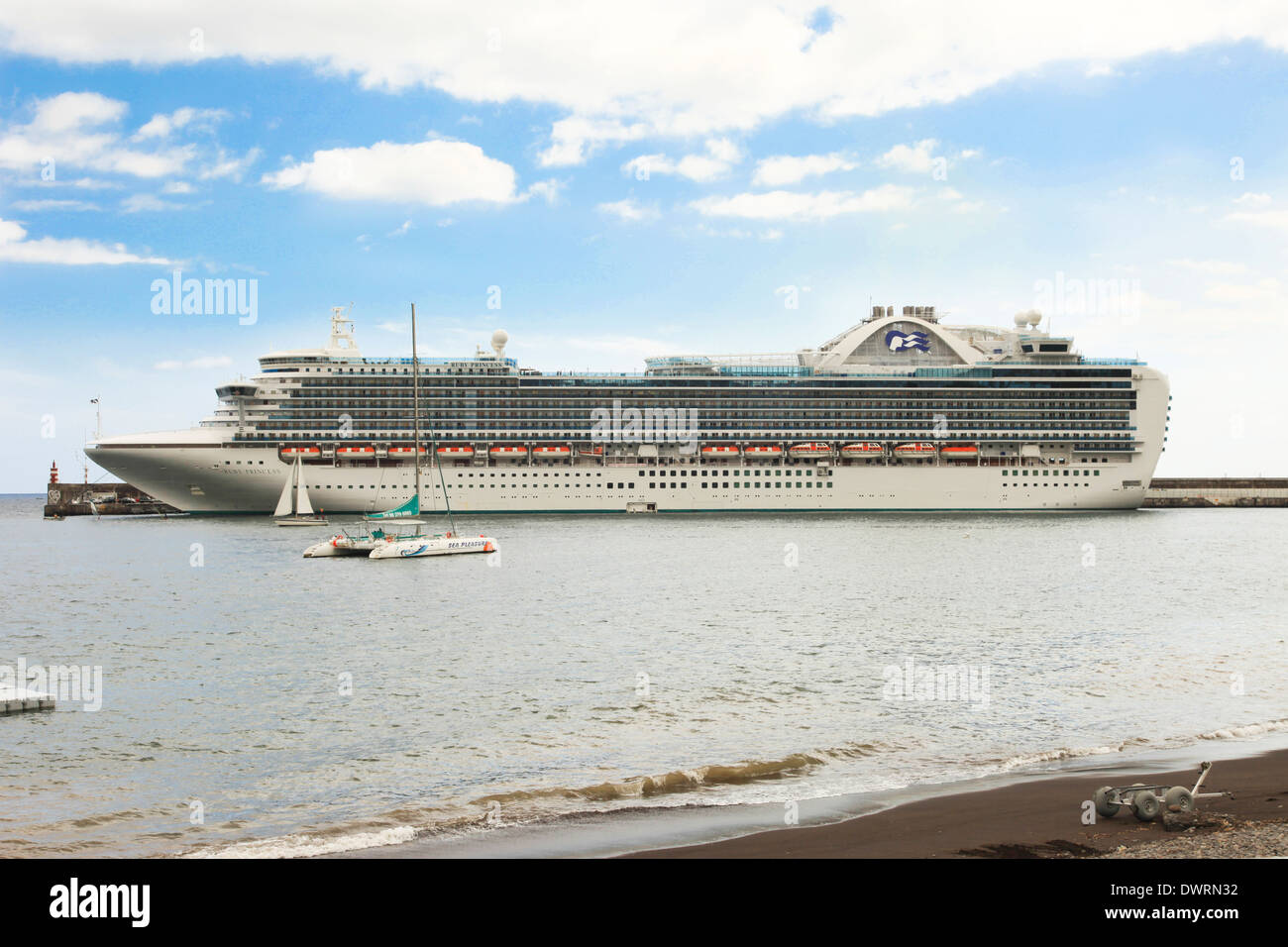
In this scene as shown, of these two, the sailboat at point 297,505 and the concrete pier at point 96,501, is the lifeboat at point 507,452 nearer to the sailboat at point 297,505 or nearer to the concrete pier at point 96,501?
the sailboat at point 297,505

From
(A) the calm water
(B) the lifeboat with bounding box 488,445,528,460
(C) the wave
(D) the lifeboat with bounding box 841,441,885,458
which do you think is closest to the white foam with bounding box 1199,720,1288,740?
(A) the calm water

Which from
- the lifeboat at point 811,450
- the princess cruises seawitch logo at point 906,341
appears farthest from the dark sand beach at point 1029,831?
the princess cruises seawitch logo at point 906,341

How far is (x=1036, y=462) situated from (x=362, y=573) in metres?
67.3

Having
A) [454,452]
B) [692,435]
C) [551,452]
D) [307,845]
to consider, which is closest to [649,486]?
[692,435]

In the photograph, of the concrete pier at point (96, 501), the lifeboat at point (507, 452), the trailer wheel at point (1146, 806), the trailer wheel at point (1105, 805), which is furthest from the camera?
the concrete pier at point (96, 501)

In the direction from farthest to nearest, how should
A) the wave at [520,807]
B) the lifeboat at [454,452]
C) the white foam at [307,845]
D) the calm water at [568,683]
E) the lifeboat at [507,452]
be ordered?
1. the lifeboat at [507,452]
2. the lifeboat at [454,452]
3. the calm water at [568,683]
4. the wave at [520,807]
5. the white foam at [307,845]

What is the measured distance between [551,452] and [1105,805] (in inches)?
3115

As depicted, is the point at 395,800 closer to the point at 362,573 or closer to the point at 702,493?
the point at 362,573

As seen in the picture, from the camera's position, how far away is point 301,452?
86312 mm

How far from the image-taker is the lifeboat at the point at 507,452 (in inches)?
3529

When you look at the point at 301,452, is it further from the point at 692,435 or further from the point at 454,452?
the point at 692,435

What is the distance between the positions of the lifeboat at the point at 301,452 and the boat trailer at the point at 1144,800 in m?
80.5

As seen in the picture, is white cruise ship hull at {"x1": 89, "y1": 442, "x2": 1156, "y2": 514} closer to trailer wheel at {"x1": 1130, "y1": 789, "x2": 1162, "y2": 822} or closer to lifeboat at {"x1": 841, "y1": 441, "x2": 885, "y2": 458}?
lifeboat at {"x1": 841, "y1": 441, "x2": 885, "y2": 458}
